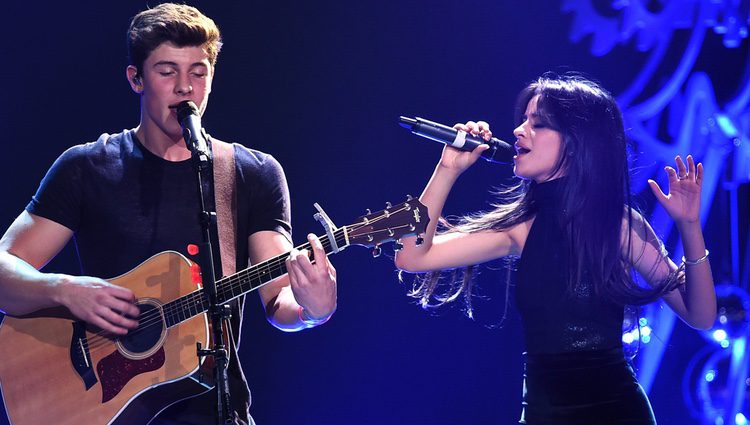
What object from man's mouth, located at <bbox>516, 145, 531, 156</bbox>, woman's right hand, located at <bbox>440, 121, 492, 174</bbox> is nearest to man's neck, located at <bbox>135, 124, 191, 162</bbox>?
woman's right hand, located at <bbox>440, 121, 492, 174</bbox>

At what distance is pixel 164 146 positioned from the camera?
299cm

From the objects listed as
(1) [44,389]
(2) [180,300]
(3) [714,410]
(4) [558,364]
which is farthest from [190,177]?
(3) [714,410]

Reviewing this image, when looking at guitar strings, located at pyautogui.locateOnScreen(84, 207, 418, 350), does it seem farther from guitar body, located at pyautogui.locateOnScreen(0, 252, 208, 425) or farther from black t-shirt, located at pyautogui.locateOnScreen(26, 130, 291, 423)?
black t-shirt, located at pyautogui.locateOnScreen(26, 130, 291, 423)

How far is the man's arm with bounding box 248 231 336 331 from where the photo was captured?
249cm

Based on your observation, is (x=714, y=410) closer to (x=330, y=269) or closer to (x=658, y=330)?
(x=658, y=330)

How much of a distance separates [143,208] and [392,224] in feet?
2.89

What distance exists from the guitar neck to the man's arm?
0.10 m

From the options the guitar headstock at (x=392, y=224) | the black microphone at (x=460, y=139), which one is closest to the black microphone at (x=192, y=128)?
the guitar headstock at (x=392, y=224)

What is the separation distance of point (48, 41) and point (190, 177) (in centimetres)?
176

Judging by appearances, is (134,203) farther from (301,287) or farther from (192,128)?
(301,287)

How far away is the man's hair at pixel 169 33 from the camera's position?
2.93 metres

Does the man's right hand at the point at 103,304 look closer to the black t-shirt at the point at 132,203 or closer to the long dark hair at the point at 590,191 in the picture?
the black t-shirt at the point at 132,203

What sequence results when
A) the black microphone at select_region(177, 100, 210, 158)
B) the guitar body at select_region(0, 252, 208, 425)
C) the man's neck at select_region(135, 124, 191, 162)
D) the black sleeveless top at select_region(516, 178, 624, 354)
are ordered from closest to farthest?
1. the black microphone at select_region(177, 100, 210, 158)
2. the guitar body at select_region(0, 252, 208, 425)
3. the black sleeveless top at select_region(516, 178, 624, 354)
4. the man's neck at select_region(135, 124, 191, 162)

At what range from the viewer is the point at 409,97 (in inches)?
176
